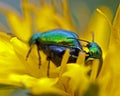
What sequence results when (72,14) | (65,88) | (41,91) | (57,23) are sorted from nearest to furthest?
1. (41,91)
2. (65,88)
3. (57,23)
4. (72,14)

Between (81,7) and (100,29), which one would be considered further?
(81,7)

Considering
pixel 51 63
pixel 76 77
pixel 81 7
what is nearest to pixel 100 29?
pixel 81 7

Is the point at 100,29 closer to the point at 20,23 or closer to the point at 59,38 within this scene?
the point at 20,23

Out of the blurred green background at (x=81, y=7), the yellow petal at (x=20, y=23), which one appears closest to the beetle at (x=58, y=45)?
the yellow petal at (x=20, y=23)

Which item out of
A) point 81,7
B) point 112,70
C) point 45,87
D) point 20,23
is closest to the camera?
point 45,87

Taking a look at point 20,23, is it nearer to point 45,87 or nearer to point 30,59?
point 30,59

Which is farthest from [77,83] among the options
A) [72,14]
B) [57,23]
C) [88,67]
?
[72,14]

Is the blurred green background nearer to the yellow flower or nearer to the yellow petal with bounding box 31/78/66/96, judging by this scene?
the yellow flower

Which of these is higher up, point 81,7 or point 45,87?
point 81,7

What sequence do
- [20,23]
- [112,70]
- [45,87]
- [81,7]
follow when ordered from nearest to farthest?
1. [45,87]
2. [112,70]
3. [20,23]
4. [81,7]

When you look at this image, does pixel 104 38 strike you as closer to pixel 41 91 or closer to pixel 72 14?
pixel 72 14
